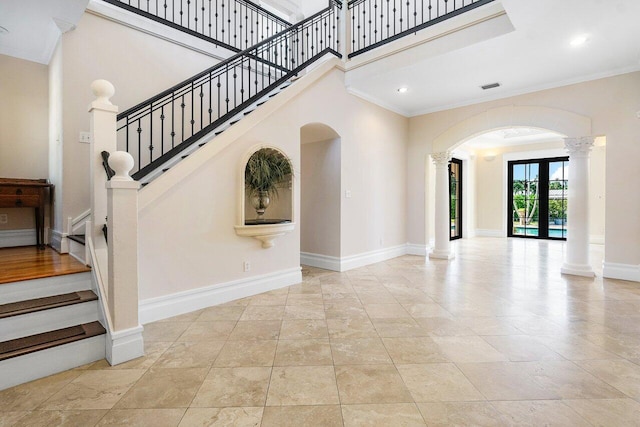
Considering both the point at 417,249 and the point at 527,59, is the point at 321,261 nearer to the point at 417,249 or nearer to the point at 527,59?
the point at 417,249

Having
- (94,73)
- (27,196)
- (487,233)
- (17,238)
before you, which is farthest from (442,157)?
(17,238)

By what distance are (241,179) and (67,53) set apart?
2357 mm

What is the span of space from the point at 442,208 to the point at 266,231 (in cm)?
404

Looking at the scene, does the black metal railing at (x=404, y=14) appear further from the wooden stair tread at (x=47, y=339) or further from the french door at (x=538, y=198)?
the french door at (x=538, y=198)

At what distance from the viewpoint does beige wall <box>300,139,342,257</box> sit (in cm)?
505

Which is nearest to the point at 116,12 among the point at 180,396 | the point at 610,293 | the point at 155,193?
the point at 155,193

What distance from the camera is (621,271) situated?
4.39m

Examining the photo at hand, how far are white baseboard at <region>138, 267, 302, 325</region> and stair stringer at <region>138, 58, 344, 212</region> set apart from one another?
935mm

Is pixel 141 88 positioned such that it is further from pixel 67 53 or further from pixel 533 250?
pixel 533 250

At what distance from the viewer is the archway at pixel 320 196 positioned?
5.03 m

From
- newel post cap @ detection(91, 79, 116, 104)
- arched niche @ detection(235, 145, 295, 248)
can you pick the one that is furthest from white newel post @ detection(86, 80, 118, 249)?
arched niche @ detection(235, 145, 295, 248)

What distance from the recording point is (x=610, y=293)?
3.76 m

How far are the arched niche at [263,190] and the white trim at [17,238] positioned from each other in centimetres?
276

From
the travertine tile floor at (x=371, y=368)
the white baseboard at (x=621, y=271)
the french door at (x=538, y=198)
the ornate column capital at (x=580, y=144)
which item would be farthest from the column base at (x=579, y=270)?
the french door at (x=538, y=198)
